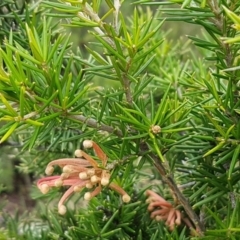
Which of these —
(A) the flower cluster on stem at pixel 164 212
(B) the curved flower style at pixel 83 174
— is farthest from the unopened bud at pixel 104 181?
(A) the flower cluster on stem at pixel 164 212

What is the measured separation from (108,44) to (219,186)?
22cm

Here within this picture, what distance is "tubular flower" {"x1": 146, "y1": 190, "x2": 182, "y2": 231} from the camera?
621 mm

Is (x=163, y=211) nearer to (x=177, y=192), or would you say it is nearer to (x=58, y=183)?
(x=177, y=192)

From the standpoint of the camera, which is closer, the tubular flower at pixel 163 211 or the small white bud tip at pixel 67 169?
the small white bud tip at pixel 67 169

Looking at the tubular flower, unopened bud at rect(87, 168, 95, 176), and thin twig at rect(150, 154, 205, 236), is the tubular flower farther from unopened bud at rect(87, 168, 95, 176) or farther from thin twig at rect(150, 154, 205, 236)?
unopened bud at rect(87, 168, 95, 176)

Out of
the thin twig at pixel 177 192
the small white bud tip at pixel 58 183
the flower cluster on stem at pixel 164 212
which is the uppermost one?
the small white bud tip at pixel 58 183

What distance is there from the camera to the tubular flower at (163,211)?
621mm

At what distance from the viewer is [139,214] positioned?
0.69m

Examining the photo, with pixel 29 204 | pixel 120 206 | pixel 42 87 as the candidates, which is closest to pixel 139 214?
pixel 120 206

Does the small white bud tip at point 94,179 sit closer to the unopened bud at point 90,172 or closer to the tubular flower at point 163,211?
the unopened bud at point 90,172

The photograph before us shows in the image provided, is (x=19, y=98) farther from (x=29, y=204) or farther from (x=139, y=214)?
(x=29, y=204)

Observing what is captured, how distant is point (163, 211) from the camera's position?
65 centimetres

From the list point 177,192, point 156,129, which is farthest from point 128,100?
point 177,192

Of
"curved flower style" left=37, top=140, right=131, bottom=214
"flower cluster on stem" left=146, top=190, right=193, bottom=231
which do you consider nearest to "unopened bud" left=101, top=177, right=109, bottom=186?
"curved flower style" left=37, top=140, right=131, bottom=214
